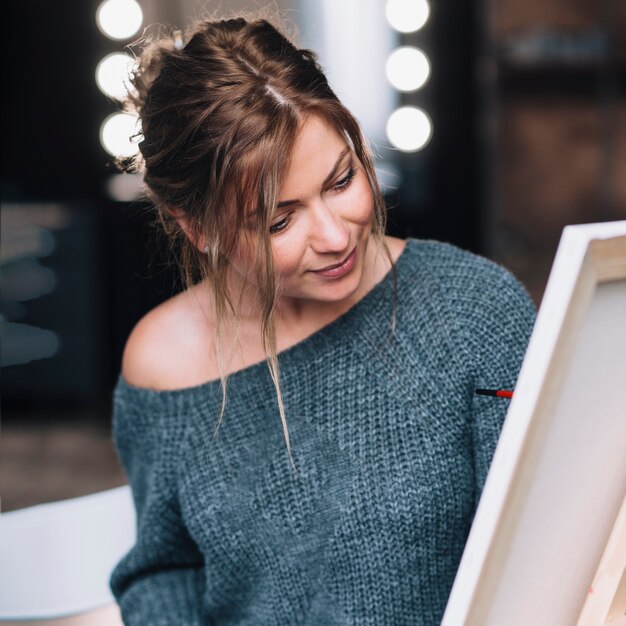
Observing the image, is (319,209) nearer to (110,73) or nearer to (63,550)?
(63,550)

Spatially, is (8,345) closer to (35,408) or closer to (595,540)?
(35,408)

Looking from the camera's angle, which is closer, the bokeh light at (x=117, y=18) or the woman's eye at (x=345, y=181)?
the woman's eye at (x=345, y=181)

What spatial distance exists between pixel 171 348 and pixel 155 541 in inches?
10.2

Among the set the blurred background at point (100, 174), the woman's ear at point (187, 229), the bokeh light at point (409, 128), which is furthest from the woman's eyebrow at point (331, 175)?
the bokeh light at point (409, 128)

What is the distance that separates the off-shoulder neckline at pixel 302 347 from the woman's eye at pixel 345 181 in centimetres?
21

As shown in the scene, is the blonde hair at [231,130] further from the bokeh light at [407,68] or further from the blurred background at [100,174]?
the bokeh light at [407,68]

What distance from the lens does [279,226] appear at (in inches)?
40.4

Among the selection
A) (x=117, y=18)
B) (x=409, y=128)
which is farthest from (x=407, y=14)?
(x=117, y=18)

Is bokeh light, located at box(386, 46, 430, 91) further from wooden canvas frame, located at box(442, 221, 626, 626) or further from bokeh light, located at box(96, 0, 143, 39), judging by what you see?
wooden canvas frame, located at box(442, 221, 626, 626)

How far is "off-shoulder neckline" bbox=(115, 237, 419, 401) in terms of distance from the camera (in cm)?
121

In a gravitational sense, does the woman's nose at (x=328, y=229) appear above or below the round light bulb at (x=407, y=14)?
below

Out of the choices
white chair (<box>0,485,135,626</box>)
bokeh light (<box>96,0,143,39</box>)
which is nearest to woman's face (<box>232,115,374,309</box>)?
white chair (<box>0,485,135,626</box>)

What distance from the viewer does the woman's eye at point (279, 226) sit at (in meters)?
1.03

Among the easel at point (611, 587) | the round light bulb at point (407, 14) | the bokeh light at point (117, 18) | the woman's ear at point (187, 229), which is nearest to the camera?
the easel at point (611, 587)
